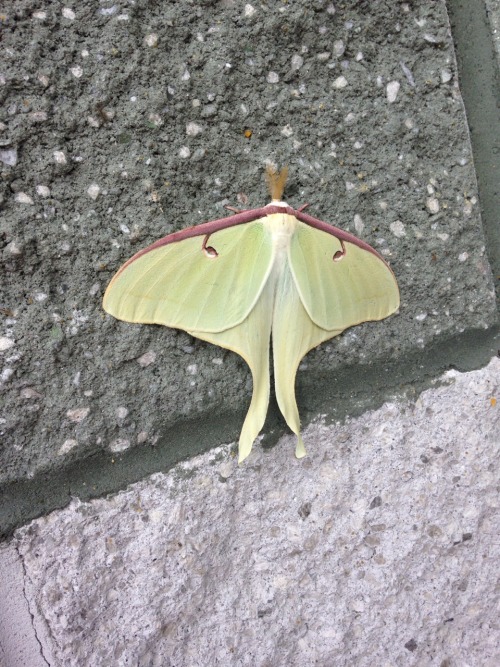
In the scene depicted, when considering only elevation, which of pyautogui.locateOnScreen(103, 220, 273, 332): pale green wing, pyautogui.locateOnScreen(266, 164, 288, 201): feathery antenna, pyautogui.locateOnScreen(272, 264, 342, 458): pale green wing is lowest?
pyautogui.locateOnScreen(272, 264, 342, 458): pale green wing

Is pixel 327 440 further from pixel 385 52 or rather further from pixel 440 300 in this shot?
pixel 385 52

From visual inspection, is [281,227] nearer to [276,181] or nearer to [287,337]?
[276,181]

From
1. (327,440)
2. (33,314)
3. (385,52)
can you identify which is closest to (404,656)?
(327,440)

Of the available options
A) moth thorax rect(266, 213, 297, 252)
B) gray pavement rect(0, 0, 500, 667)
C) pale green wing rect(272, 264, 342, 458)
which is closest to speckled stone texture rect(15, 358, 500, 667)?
gray pavement rect(0, 0, 500, 667)

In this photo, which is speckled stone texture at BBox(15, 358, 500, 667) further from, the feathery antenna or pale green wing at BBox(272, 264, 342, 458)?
the feathery antenna

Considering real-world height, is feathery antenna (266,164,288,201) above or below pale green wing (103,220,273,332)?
above

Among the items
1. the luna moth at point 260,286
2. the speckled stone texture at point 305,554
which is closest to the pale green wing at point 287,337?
the luna moth at point 260,286
